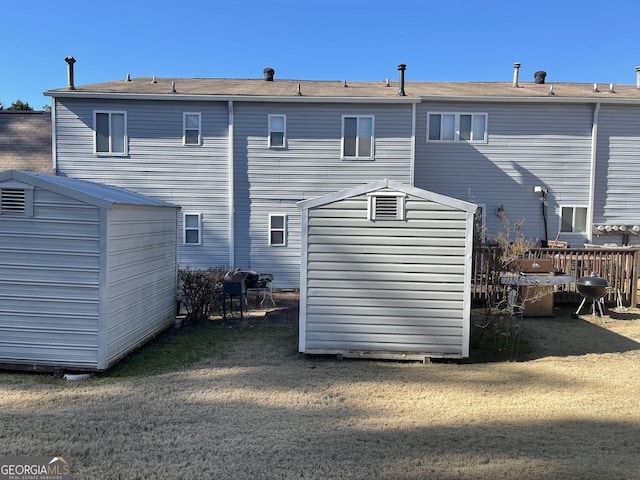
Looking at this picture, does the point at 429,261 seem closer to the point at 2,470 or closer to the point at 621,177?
the point at 2,470

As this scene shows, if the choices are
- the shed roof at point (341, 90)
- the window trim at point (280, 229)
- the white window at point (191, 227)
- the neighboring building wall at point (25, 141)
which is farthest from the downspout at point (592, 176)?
the neighboring building wall at point (25, 141)

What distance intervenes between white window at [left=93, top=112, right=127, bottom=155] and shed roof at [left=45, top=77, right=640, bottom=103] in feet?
1.99

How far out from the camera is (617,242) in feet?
45.4

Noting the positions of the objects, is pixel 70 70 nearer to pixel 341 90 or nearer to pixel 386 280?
pixel 341 90

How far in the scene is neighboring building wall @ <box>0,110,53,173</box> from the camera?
1377 centimetres

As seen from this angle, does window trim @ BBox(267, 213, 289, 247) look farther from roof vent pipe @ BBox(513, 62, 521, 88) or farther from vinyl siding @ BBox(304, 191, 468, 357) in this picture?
roof vent pipe @ BBox(513, 62, 521, 88)

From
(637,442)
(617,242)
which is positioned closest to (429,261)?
(637,442)

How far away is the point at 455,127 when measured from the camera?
13.7 meters

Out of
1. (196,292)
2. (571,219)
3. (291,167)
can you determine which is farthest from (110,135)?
(571,219)

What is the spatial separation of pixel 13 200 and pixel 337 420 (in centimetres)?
496

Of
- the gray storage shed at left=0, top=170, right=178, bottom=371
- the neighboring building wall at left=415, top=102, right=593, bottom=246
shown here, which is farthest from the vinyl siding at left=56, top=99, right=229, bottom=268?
the gray storage shed at left=0, top=170, right=178, bottom=371

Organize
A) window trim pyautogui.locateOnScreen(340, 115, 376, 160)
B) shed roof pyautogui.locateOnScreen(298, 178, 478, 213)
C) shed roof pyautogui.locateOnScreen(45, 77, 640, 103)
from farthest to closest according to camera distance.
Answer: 1. window trim pyautogui.locateOnScreen(340, 115, 376, 160)
2. shed roof pyautogui.locateOnScreen(45, 77, 640, 103)
3. shed roof pyautogui.locateOnScreen(298, 178, 478, 213)

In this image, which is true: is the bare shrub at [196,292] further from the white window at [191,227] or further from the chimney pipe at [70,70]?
the chimney pipe at [70,70]

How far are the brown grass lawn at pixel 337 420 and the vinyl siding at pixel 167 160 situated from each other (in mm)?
7000
